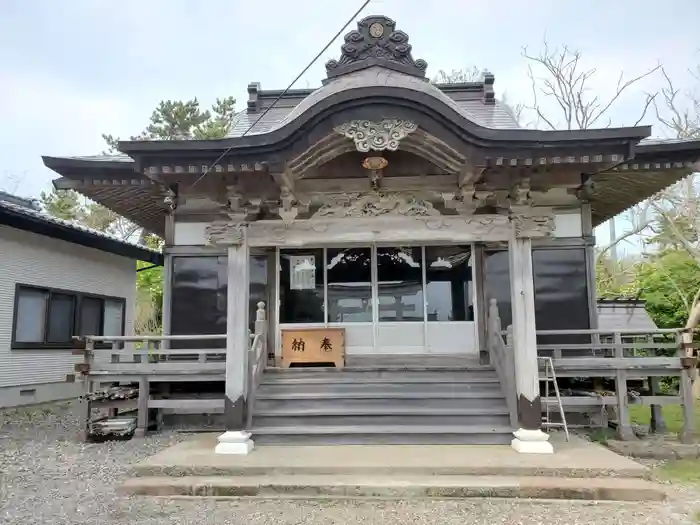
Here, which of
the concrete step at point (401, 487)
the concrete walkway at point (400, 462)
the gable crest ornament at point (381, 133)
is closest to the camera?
the concrete step at point (401, 487)

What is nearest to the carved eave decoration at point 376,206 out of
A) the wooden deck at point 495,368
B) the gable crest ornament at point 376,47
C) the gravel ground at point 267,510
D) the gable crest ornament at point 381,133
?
the gable crest ornament at point 381,133

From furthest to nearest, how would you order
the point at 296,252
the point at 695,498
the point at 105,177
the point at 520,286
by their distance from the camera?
the point at 296,252, the point at 105,177, the point at 520,286, the point at 695,498

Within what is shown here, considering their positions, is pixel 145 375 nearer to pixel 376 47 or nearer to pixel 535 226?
pixel 376 47

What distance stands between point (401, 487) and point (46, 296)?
29.8ft

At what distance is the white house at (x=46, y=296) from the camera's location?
32.3 feet

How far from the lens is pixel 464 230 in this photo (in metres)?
6.15

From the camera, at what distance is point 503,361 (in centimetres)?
649

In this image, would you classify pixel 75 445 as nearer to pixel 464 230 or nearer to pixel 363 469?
pixel 363 469

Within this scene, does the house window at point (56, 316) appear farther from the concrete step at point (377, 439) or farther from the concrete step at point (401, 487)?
the concrete step at point (401, 487)

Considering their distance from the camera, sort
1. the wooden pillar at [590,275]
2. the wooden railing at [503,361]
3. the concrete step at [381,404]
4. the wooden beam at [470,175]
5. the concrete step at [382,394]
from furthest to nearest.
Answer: the wooden pillar at [590,275] → the concrete step at [382,394] → the concrete step at [381,404] → the wooden railing at [503,361] → the wooden beam at [470,175]

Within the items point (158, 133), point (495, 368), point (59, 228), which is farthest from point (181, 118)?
point (495, 368)

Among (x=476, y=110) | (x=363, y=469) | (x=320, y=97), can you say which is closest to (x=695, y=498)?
Answer: (x=363, y=469)

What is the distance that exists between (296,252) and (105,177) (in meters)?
3.07

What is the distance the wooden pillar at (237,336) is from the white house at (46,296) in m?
5.61
